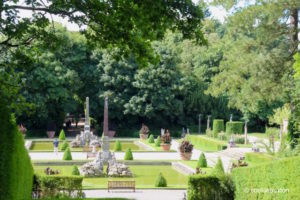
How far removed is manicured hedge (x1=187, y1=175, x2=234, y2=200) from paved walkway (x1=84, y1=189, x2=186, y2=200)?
2169 millimetres

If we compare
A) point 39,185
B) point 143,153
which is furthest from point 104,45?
point 143,153

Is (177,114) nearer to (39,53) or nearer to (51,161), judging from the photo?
(51,161)

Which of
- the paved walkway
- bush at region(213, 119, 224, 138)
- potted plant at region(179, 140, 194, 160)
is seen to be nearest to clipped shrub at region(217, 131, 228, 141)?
bush at region(213, 119, 224, 138)

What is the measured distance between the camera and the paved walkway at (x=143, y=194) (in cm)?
1709

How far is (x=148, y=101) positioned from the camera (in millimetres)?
48938

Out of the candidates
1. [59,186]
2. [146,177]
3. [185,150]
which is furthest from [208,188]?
[185,150]

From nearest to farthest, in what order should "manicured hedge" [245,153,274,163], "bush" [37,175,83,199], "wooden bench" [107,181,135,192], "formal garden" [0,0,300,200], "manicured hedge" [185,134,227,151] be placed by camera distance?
"formal garden" [0,0,300,200]
"bush" [37,175,83,199]
"wooden bench" [107,181,135,192]
"manicured hedge" [245,153,274,163]
"manicured hedge" [185,134,227,151]

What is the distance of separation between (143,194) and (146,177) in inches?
190

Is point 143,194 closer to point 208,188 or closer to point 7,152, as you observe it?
point 208,188

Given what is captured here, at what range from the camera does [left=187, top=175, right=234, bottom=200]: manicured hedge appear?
47.3ft

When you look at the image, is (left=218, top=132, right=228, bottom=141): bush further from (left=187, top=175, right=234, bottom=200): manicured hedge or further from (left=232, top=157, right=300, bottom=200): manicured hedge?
(left=232, top=157, right=300, bottom=200): manicured hedge

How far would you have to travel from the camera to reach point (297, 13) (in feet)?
93.9

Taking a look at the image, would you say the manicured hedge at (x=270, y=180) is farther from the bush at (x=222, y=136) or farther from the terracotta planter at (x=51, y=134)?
the terracotta planter at (x=51, y=134)

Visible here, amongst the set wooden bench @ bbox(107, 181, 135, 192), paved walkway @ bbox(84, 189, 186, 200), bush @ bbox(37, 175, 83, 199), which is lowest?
paved walkway @ bbox(84, 189, 186, 200)
